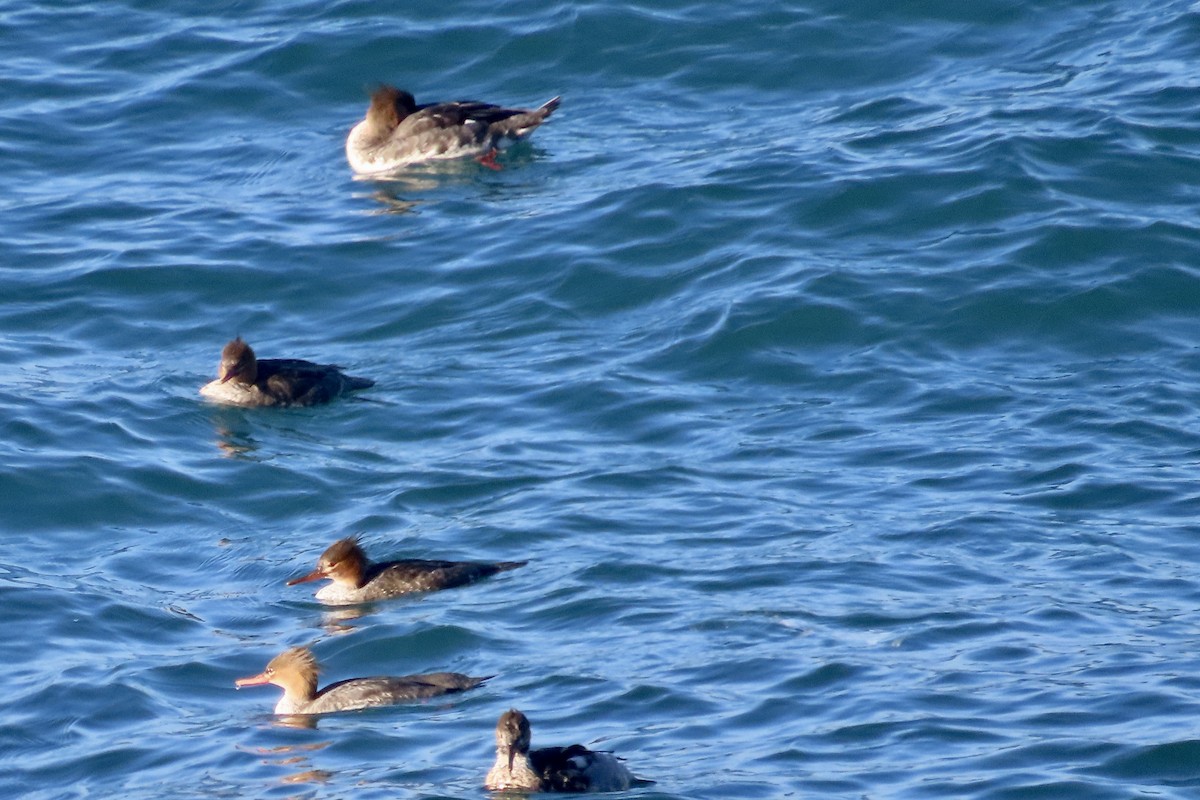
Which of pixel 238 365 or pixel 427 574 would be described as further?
pixel 238 365

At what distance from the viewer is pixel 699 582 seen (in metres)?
11.5

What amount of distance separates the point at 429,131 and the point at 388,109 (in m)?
0.48

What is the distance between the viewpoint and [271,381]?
14.8 m

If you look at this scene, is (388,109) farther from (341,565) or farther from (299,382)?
(341,565)

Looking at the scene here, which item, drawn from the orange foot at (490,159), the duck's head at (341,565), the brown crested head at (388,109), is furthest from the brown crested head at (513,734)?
the brown crested head at (388,109)

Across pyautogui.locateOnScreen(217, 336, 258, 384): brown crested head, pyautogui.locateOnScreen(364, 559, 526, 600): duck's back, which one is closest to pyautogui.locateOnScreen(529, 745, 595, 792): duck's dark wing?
pyautogui.locateOnScreen(364, 559, 526, 600): duck's back

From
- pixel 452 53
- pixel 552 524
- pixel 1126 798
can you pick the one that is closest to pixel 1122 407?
pixel 552 524

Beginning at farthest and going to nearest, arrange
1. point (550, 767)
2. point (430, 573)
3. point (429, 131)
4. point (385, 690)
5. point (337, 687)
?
point (429, 131)
point (430, 573)
point (337, 687)
point (385, 690)
point (550, 767)

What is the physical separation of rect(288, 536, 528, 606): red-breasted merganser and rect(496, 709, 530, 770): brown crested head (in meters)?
3.12

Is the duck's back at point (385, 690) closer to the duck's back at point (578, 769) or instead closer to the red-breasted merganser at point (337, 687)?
the red-breasted merganser at point (337, 687)

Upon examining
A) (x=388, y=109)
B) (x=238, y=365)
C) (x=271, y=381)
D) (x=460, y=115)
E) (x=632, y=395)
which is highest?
(x=388, y=109)

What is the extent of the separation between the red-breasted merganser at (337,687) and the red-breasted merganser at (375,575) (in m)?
1.35

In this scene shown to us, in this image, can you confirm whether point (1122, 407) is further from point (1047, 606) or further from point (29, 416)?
point (29, 416)

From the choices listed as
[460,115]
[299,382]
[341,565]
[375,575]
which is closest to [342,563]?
[341,565]
